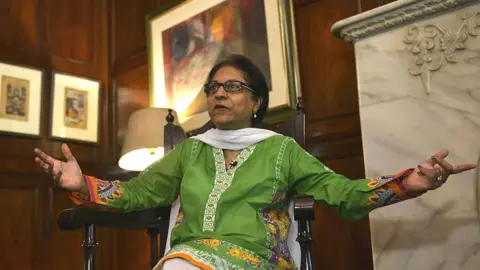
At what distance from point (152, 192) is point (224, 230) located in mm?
352

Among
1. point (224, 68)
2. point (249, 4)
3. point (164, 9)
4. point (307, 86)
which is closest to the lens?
point (224, 68)

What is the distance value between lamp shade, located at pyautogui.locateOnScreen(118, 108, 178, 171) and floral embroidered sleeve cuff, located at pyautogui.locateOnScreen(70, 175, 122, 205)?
1018 mm

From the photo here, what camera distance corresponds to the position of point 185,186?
68.3 inches

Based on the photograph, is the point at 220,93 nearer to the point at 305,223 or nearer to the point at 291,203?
the point at 291,203

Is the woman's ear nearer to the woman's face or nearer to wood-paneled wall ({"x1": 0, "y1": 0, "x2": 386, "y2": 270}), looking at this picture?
the woman's face

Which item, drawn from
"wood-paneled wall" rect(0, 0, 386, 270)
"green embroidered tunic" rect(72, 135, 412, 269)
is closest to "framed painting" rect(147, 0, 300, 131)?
"wood-paneled wall" rect(0, 0, 386, 270)

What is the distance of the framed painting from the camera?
2.63m

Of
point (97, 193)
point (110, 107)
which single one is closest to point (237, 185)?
point (97, 193)

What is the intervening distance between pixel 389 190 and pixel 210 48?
1846mm

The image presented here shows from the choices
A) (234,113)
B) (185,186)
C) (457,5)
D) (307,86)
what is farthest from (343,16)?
(185,186)

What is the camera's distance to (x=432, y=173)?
1.36 metres

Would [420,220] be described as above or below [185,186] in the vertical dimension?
below

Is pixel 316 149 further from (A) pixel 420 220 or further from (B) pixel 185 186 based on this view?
(B) pixel 185 186

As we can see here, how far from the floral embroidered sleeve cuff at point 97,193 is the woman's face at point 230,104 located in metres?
0.41
